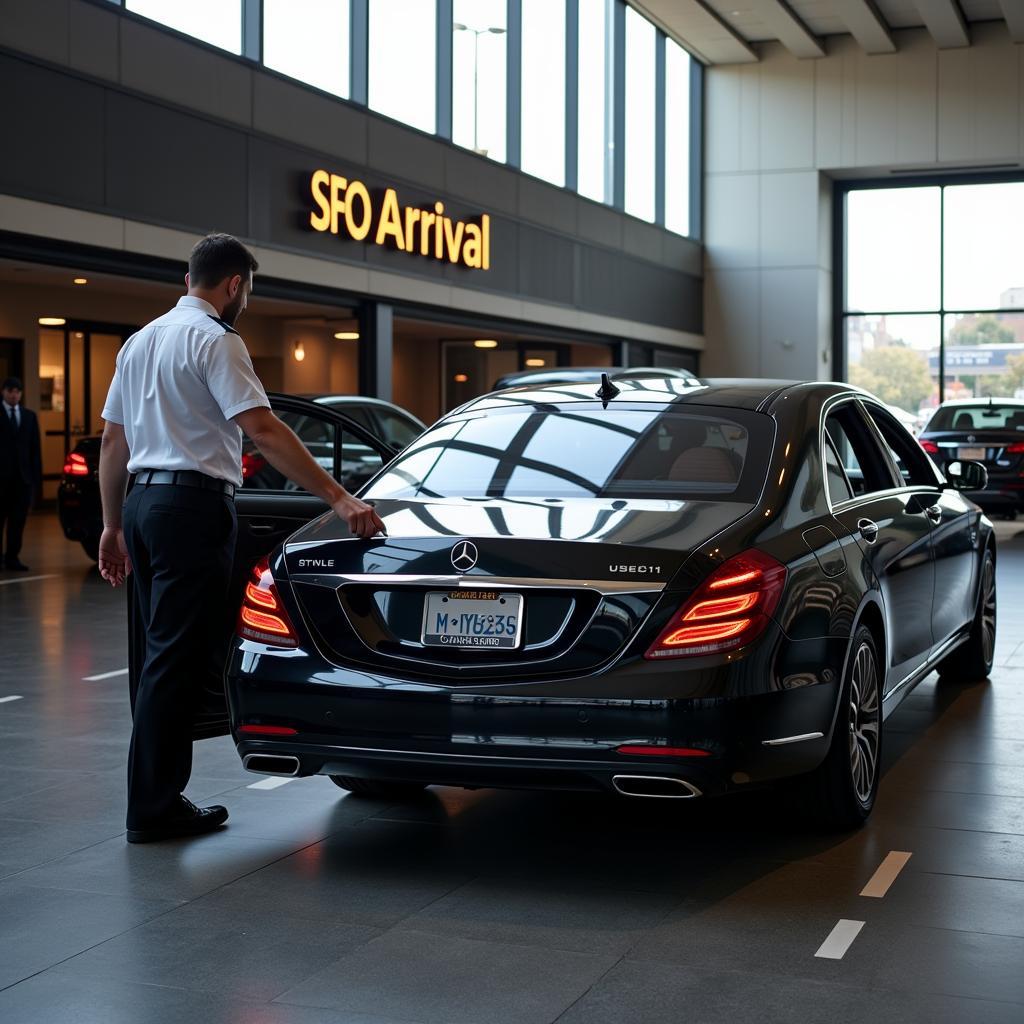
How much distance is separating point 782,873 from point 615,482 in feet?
3.96

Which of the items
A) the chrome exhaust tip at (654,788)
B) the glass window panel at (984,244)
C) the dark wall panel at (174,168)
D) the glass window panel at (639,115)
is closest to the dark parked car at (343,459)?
the dark wall panel at (174,168)

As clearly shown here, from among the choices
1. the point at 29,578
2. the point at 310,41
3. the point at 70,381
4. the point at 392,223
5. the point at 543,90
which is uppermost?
the point at 543,90

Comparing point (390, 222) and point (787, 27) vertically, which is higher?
point (787, 27)

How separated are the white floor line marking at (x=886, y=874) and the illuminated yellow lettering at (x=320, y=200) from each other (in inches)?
539

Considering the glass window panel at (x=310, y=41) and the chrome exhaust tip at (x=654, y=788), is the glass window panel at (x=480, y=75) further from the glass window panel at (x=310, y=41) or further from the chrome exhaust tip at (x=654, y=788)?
the chrome exhaust tip at (x=654, y=788)

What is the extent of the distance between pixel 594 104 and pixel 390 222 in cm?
841

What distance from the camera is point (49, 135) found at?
12977 mm

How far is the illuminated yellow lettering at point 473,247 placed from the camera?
68.1 ft

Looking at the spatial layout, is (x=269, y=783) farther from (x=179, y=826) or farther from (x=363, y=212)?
(x=363, y=212)

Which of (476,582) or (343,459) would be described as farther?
(343,459)

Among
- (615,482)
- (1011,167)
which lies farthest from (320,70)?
(1011,167)

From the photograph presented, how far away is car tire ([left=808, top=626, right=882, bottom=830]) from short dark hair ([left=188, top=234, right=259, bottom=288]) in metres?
2.19

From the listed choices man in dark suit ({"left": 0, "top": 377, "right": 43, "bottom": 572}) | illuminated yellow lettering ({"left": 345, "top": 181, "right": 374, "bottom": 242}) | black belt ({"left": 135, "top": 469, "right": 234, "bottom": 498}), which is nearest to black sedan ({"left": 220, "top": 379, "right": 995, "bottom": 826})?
black belt ({"left": 135, "top": 469, "right": 234, "bottom": 498})

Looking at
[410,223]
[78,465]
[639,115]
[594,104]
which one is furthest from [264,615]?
[639,115]
